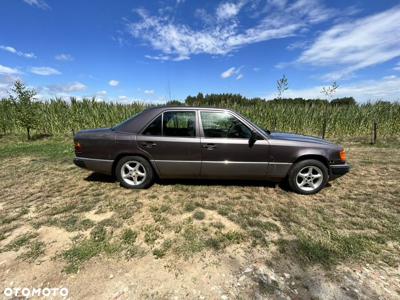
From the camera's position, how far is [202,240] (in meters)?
3.26

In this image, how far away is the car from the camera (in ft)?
15.3

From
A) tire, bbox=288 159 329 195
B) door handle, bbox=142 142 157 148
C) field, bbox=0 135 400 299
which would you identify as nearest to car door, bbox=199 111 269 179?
field, bbox=0 135 400 299

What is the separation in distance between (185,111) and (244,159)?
4.81 feet

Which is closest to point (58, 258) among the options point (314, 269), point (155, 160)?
point (155, 160)

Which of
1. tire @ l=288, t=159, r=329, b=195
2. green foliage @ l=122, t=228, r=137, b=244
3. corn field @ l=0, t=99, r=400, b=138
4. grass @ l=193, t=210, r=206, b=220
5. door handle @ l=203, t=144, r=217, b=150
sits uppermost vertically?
corn field @ l=0, t=99, r=400, b=138

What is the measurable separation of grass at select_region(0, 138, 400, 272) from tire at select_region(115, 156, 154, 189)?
186 millimetres

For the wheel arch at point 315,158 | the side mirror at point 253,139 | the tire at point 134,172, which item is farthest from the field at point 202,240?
the side mirror at point 253,139

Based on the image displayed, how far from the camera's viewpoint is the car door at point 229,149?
465 cm

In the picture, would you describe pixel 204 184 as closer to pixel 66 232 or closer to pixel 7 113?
pixel 66 232

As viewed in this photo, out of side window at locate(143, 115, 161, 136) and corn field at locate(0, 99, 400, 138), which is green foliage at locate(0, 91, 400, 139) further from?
side window at locate(143, 115, 161, 136)

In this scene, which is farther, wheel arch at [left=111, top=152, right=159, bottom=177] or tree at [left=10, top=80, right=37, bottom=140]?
tree at [left=10, top=80, right=37, bottom=140]

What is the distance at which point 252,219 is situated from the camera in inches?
150

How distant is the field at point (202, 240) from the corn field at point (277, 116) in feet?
30.8

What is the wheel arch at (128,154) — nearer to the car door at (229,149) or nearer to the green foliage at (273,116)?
the car door at (229,149)
